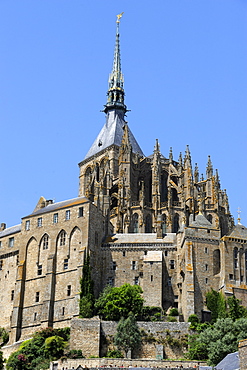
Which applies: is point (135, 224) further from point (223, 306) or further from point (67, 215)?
point (223, 306)

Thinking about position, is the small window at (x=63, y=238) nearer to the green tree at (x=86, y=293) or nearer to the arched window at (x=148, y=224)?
the green tree at (x=86, y=293)

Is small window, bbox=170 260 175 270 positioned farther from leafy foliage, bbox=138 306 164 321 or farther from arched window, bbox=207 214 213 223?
arched window, bbox=207 214 213 223

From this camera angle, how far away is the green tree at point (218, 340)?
2689 inches

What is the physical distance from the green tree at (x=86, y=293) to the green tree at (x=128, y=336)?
5.45 m

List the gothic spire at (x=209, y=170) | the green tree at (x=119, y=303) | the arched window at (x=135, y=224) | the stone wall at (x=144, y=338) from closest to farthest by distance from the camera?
the stone wall at (x=144, y=338), the green tree at (x=119, y=303), the arched window at (x=135, y=224), the gothic spire at (x=209, y=170)

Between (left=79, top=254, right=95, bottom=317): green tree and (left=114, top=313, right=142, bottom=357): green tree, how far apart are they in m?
5.45

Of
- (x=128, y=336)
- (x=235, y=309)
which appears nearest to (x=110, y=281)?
(x=128, y=336)

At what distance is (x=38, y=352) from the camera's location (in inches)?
2953

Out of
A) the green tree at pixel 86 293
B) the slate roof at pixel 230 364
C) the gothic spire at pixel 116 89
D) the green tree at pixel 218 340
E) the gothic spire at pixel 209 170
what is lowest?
the slate roof at pixel 230 364

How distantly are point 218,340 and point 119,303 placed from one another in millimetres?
13594

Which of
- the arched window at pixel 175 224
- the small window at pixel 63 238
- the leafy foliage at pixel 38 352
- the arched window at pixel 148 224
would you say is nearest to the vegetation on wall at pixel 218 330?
the leafy foliage at pixel 38 352

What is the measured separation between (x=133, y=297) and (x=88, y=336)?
717 centimetres

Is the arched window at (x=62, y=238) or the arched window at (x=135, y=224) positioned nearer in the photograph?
the arched window at (x=62, y=238)

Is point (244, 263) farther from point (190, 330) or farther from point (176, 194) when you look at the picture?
point (176, 194)
